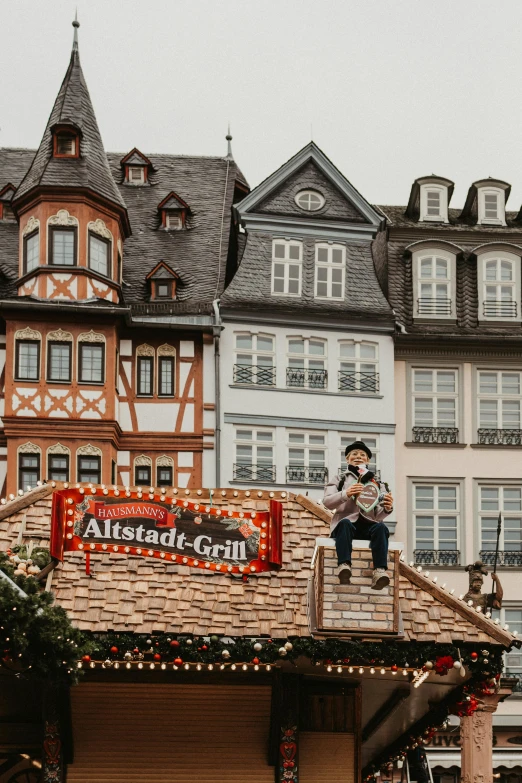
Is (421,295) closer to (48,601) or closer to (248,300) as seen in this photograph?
(248,300)

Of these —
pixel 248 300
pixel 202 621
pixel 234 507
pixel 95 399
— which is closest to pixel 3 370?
pixel 95 399

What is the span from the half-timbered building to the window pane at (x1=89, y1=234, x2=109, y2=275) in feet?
0.12

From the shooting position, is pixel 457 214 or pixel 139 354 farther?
pixel 457 214

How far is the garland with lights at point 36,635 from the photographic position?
15461 mm

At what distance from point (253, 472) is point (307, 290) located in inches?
208

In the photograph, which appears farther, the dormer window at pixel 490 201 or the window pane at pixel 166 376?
the dormer window at pixel 490 201

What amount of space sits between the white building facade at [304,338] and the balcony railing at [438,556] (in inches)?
85.6

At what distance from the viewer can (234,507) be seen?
21.1 m

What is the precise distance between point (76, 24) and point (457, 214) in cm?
1228

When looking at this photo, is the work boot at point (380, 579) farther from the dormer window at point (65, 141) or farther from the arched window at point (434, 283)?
the arched window at point (434, 283)

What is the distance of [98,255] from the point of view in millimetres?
40281

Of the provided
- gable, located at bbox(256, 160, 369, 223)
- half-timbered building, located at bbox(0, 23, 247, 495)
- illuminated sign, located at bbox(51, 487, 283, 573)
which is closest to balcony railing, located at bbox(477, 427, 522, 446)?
gable, located at bbox(256, 160, 369, 223)

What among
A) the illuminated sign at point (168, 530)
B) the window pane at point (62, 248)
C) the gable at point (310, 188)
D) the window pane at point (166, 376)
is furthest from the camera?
the gable at point (310, 188)

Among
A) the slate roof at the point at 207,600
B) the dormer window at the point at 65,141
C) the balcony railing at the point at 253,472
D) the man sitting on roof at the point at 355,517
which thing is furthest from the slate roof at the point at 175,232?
the man sitting on roof at the point at 355,517
